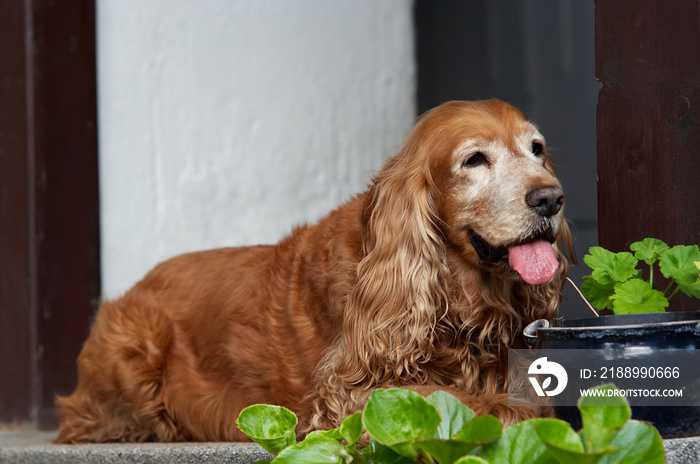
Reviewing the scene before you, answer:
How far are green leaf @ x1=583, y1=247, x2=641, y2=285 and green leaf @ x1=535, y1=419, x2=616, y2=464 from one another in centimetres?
102

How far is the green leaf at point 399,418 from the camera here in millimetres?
925

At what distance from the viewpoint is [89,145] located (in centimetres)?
357

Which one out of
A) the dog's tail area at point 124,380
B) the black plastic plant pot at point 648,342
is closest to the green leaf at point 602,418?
the black plastic plant pot at point 648,342

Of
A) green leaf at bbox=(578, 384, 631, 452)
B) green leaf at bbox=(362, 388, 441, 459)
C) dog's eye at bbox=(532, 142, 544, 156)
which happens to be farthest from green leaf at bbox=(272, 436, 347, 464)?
dog's eye at bbox=(532, 142, 544, 156)

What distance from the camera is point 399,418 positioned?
95cm

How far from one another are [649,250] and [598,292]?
0.16m

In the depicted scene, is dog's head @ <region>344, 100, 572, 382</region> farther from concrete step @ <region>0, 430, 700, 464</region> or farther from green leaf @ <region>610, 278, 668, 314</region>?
concrete step @ <region>0, 430, 700, 464</region>

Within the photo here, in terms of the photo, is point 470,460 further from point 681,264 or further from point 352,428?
point 681,264

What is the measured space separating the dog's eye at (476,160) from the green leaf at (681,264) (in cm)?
60

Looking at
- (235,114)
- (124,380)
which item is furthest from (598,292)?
(235,114)

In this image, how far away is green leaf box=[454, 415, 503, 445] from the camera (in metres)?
0.91

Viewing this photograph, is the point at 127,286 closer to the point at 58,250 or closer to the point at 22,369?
the point at 58,250

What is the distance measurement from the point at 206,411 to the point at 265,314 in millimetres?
399

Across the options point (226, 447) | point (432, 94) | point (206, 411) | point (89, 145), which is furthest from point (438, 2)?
point (226, 447)
